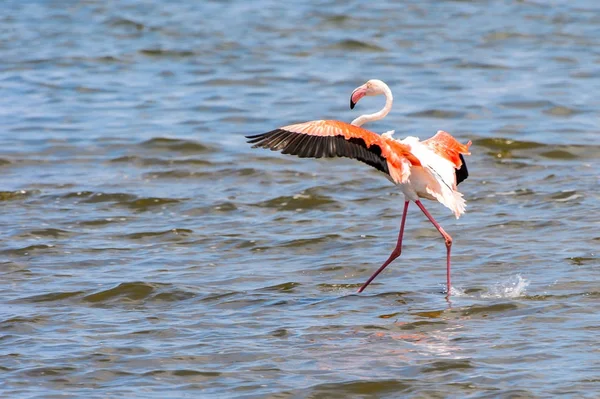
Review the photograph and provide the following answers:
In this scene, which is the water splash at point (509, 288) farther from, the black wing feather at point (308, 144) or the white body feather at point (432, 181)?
the black wing feather at point (308, 144)

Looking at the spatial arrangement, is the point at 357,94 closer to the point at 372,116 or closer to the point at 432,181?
the point at 372,116

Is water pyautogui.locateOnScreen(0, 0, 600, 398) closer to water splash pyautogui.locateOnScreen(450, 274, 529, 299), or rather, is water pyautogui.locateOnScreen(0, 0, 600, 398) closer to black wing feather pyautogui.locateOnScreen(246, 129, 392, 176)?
water splash pyautogui.locateOnScreen(450, 274, 529, 299)

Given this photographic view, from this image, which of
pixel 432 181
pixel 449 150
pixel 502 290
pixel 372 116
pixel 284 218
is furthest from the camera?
pixel 284 218

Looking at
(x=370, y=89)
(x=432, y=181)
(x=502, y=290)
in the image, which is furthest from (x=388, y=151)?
(x=502, y=290)

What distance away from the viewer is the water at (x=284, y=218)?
6.25 meters

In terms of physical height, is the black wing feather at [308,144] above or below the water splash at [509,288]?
above

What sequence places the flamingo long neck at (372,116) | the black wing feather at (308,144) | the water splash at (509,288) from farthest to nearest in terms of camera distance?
the flamingo long neck at (372,116)
the water splash at (509,288)
the black wing feather at (308,144)

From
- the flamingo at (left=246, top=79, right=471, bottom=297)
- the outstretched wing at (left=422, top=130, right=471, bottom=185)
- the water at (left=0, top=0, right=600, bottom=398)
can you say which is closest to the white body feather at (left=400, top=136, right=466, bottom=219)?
the flamingo at (left=246, top=79, right=471, bottom=297)

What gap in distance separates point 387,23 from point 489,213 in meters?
11.0

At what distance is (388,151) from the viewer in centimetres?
740

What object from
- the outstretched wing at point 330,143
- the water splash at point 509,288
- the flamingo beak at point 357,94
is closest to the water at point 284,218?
the water splash at point 509,288

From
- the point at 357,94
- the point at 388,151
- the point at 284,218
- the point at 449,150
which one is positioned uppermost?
the point at 357,94

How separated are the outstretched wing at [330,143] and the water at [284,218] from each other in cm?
102

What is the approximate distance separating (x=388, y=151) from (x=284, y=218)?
2750 millimetres
